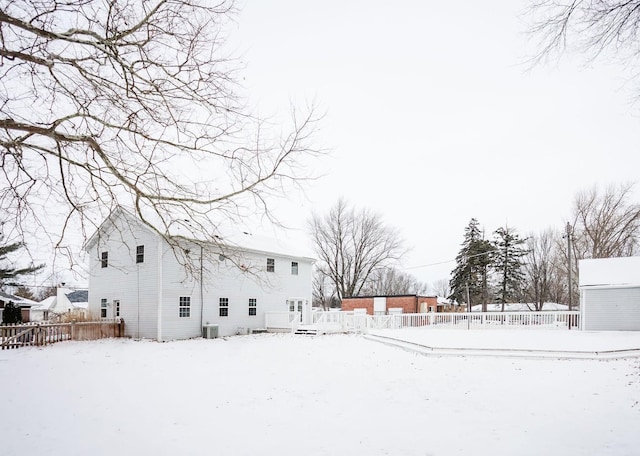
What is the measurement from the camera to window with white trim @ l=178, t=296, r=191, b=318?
66.2 feet

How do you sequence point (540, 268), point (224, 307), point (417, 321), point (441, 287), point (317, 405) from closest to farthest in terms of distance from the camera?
point (317, 405) < point (224, 307) < point (417, 321) < point (540, 268) < point (441, 287)

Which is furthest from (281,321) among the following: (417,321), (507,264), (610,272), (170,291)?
(507,264)

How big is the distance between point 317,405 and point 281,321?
16.4m

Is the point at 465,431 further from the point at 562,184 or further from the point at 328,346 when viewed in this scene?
the point at 562,184

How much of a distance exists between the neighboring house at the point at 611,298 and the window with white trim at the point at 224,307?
1900 centimetres

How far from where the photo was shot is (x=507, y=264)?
154ft

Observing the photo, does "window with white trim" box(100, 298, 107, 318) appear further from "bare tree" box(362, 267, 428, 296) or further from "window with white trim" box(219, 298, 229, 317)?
"bare tree" box(362, 267, 428, 296)

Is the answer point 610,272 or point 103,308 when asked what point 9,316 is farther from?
point 610,272

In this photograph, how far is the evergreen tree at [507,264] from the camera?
153 feet

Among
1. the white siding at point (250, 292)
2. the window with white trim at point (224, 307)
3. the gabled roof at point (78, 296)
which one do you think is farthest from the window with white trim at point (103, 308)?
the gabled roof at point (78, 296)

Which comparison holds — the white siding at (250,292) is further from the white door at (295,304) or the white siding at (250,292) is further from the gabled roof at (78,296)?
the gabled roof at (78,296)

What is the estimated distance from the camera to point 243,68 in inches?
191

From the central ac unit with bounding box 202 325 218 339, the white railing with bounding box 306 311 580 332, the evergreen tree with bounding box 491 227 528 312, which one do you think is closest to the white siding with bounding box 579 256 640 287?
the white railing with bounding box 306 311 580 332

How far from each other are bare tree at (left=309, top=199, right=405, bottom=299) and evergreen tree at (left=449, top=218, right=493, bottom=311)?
23.4ft
